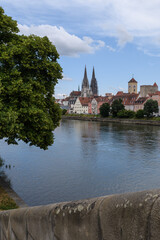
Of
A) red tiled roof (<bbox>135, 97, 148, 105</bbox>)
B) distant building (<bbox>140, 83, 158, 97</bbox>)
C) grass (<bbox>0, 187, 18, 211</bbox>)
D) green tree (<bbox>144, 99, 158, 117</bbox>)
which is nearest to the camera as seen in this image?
grass (<bbox>0, 187, 18, 211</bbox>)

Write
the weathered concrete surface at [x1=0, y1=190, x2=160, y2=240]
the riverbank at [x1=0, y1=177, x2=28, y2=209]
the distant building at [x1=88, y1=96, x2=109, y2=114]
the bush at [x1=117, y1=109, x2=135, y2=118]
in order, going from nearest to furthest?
the weathered concrete surface at [x1=0, y1=190, x2=160, y2=240]
the riverbank at [x1=0, y1=177, x2=28, y2=209]
the bush at [x1=117, y1=109, x2=135, y2=118]
the distant building at [x1=88, y1=96, x2=109, y2=114]

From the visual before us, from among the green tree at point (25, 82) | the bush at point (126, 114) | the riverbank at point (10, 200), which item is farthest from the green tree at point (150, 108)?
the riverbank at point (10, 200)

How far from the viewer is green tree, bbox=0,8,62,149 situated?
1558 centimetres

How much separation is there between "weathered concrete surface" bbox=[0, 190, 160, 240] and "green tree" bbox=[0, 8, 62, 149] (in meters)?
11.5

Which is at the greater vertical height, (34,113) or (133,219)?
(34,113)

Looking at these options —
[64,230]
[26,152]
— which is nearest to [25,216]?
[64,230]

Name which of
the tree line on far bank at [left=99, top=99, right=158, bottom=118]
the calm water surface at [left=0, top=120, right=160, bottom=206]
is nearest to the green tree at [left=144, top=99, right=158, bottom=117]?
the tree line on far bank at [left=99, top=99, right=158, bottom=118]

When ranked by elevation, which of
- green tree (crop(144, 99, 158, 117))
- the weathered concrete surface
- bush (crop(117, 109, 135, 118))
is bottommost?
the weathered concrete surface

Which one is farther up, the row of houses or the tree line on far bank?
the row of houses

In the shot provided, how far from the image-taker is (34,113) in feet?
52.0

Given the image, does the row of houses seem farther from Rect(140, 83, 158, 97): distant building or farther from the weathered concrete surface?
the weathered concrete surface

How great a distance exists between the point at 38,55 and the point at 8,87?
3.35 m

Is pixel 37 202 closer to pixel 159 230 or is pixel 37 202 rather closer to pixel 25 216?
pixel 25 216

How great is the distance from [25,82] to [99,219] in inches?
583
